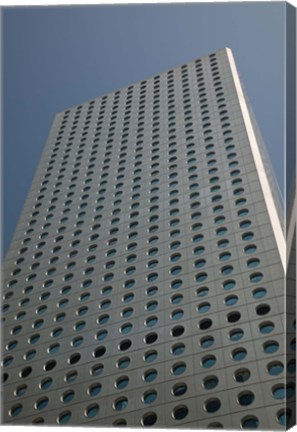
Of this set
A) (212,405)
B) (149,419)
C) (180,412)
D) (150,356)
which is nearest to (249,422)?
(212,405)

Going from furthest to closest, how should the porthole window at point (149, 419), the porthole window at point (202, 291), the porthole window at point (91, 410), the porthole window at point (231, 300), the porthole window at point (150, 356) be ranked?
the porthole window at point (202, 291) < the porthole window at point (231, 300) < the porthole window at point (150, 356) < the porthole window at point (91, 410) < the porthole window at point (149, 419)

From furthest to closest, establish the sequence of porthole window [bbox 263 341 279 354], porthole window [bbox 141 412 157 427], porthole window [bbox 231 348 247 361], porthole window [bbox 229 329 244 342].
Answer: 1. porthole window [bbox 229 329 244 342]
2. porthole window [bbox 231 348 247 361]
3. porthole window [bbox 263 341 279 354]
4. porthole window [bbox 141 412 157 427]

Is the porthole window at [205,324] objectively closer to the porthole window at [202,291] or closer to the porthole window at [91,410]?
the porthole window at [202,291]

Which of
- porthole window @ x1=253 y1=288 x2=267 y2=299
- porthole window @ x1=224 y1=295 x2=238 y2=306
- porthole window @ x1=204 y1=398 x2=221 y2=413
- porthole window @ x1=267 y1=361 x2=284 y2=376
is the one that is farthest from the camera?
porthole window @ x1=224 y1=295 x2=238 y2=306

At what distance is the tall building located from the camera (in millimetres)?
16078

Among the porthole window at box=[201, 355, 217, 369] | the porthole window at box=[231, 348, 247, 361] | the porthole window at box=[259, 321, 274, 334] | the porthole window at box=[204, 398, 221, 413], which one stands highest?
the porthole window at box=[259, 321, 274, 334]

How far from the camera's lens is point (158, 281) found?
20.3 meters

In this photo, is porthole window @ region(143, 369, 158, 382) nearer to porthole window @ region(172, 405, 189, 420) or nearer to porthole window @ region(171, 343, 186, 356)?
porthole window @ region(171, 343, 186, 356)

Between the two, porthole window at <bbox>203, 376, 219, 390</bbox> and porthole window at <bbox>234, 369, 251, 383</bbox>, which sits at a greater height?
porthole window at <bbox>234, 369, 251, 383</bbox>

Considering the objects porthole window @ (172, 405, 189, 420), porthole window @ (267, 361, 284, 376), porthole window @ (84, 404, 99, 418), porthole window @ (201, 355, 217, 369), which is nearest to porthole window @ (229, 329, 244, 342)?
porthole window @ (201, 355, 217, 369)

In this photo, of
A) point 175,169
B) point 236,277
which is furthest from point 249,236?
point 175,169

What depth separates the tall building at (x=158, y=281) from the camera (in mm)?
16078

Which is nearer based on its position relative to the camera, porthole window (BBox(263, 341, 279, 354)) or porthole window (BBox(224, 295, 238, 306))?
porthole window (BBox(263, 341, 279, 354))

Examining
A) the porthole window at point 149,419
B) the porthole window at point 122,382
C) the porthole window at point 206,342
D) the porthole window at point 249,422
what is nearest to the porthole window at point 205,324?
the porthole window at point 206,342
